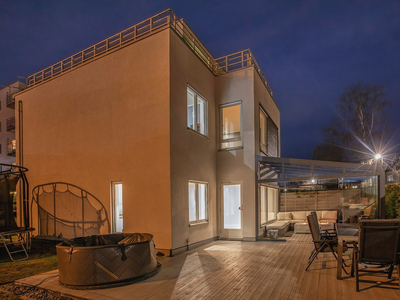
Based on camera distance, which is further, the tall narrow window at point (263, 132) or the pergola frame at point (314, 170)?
the tall narrow window at point (263, 132)

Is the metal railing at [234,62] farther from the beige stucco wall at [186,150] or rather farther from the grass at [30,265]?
the grass at [30,265]

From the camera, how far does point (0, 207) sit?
849cm

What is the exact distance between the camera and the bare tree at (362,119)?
1744 centimetres

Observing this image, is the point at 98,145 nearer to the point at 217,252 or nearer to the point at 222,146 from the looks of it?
the point at 222,146

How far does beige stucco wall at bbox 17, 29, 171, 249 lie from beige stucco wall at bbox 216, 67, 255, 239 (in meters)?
3.11

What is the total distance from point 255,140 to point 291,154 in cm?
8954

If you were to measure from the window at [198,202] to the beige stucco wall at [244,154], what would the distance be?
2.83 ft

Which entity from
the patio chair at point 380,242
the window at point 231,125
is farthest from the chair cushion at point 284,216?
the patio chair at point 380,242

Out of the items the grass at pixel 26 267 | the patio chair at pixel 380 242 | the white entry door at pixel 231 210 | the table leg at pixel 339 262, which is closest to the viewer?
the patio chair at pixel 380 242

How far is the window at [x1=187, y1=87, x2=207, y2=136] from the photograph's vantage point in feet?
29.1

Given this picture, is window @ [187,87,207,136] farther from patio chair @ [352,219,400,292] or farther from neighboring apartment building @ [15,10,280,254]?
patio chair @ [352,219,400,292]

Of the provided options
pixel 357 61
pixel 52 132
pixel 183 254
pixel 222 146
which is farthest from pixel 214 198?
pixel 357 61

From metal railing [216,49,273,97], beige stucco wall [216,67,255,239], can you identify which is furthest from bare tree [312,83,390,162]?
beige stucco wall [216,67,255,239]

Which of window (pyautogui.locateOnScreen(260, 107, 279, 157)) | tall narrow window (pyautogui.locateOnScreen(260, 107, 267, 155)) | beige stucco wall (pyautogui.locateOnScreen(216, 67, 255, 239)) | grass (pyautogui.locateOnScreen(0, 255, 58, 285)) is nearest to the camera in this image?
grass (pyautogui.locateOnScreen(0, 255, 58, 285))
